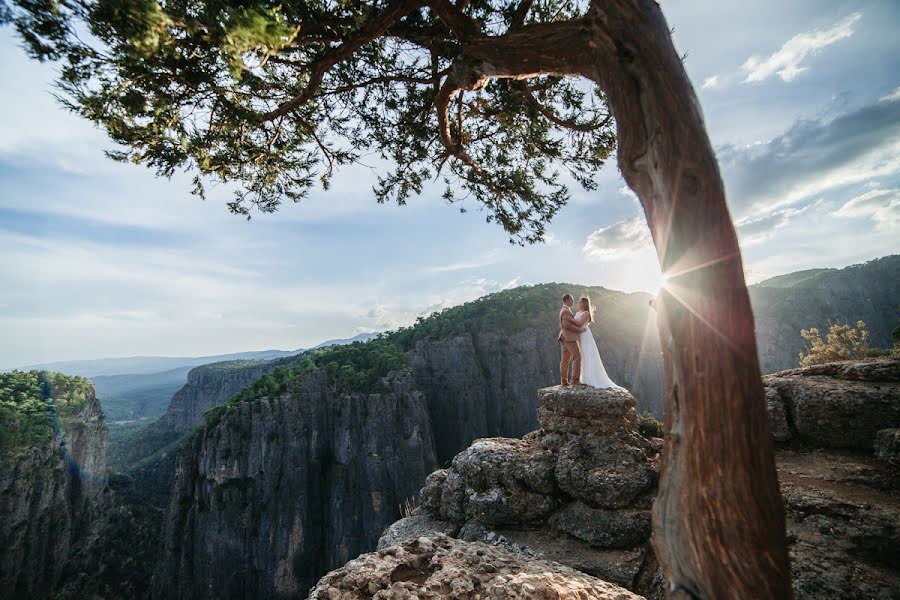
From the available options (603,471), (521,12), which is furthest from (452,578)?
(521,12)

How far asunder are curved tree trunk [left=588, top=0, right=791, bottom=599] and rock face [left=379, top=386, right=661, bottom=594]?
3374 mm

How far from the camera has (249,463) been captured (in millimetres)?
38000

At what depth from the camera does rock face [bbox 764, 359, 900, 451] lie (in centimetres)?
447

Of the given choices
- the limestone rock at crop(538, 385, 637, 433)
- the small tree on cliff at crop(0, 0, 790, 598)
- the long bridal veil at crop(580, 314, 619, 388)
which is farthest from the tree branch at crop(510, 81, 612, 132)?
the limestone rock at crop(538, 385, 637, 433)

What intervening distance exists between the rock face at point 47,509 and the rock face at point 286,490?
34.3 feet

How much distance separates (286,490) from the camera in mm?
38438

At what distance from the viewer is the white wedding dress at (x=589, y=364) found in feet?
23.0

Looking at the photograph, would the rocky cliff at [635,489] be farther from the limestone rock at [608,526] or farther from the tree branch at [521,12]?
the tree branch at [521,12]

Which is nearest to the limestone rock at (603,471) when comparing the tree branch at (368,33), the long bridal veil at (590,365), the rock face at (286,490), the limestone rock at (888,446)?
the long bridal veil at (590,365)

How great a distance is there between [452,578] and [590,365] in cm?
527

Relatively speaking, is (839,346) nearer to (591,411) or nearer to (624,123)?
(591,411)

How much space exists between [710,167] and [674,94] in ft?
1.50

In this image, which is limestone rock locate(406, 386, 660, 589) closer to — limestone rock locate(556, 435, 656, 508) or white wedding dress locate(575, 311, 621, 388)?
limestone rock locate(556, 435, 656, 508)

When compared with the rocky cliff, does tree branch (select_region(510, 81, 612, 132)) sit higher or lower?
higher
